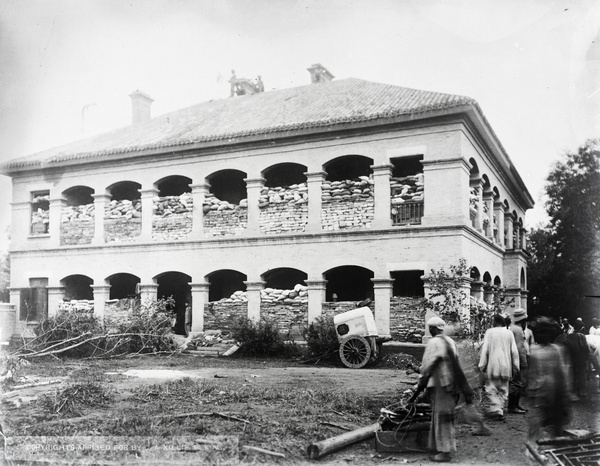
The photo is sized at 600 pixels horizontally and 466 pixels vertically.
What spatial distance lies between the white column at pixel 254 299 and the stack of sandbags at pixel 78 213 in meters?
6.51

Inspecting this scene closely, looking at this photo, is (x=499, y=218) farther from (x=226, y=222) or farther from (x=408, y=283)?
(x=226, y=222)

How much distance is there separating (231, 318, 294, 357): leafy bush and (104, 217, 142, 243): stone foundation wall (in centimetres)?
589

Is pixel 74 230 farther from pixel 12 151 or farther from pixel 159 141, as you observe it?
pixel 12 151

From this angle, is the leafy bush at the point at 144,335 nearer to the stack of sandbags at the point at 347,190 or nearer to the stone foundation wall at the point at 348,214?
the stone foundation wall at the point at 348,214

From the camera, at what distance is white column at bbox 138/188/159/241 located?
784 inches

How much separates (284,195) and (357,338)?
567 cm

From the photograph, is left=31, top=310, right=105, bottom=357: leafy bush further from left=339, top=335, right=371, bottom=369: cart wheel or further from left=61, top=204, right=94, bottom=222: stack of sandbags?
left=339, top=335, right=371, bottom=369: cart wheel

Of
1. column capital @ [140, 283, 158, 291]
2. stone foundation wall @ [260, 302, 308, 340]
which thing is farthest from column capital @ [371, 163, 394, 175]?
column capital @ [140, 283, 158, 291]

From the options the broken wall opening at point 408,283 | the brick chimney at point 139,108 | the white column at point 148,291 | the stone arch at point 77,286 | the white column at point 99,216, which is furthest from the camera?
the brick chimney at point 139,108

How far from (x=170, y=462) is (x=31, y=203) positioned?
17.7 meters

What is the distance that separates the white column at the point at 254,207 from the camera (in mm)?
18688

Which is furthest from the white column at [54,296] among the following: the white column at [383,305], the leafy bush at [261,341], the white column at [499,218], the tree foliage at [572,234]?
the tree foliage at [572,234]

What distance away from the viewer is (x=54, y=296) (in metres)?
20.5

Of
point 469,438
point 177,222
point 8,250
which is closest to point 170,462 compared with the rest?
point 469,438
